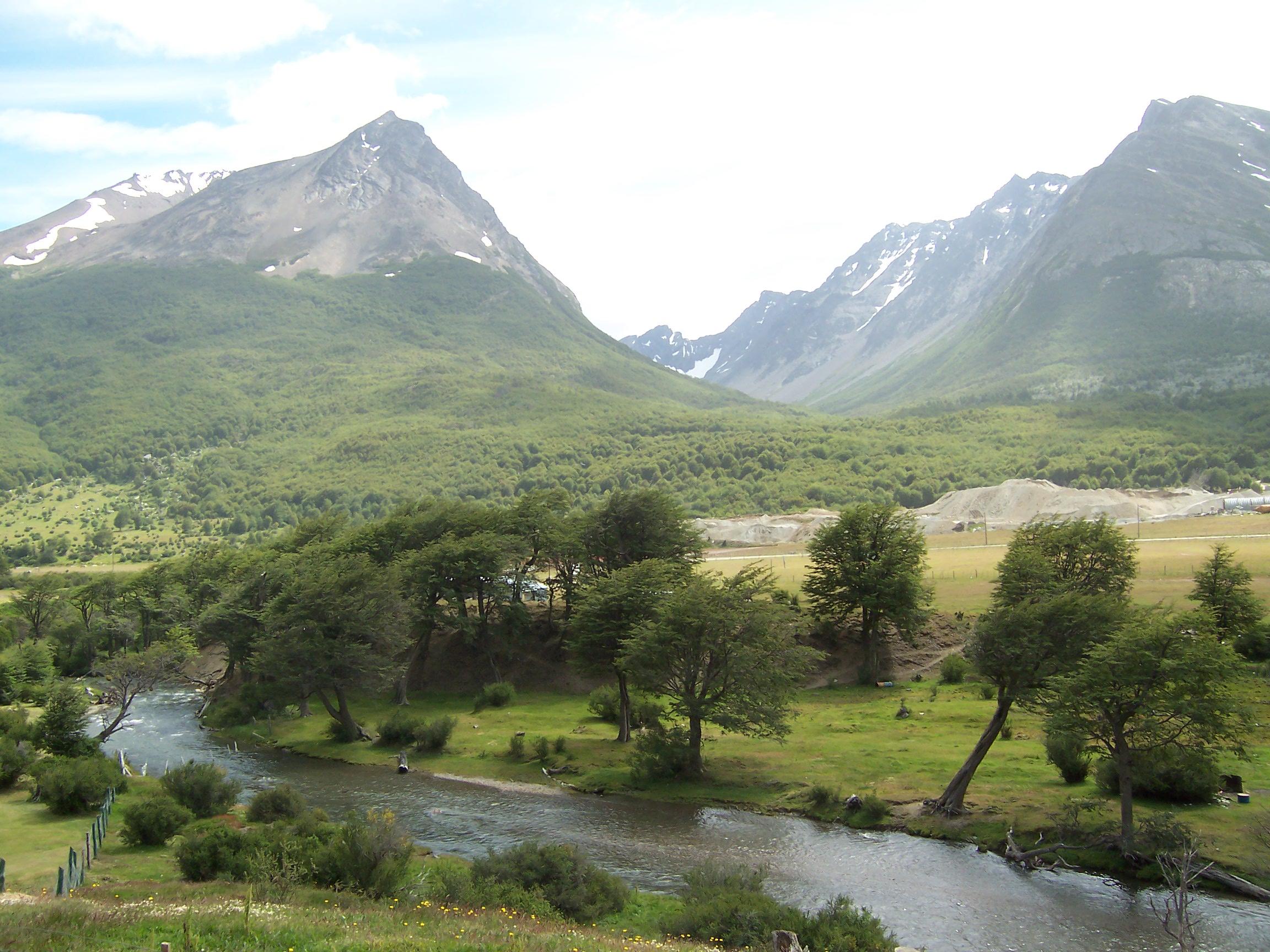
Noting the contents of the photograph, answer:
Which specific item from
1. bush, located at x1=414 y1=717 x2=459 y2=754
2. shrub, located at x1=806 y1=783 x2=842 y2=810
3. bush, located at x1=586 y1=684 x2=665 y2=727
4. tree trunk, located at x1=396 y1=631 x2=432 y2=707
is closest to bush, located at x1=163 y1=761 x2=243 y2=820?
bush, located at x1=414 y1=717 x2=459 y2=754

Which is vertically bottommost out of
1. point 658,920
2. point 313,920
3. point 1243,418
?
point 658,920

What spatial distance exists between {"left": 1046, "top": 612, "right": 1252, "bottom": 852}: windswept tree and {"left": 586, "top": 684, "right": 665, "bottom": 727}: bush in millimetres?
23512

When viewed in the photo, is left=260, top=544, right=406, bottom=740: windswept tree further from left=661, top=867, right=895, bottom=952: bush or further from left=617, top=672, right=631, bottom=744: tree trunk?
left=661, top=867, right=895, bottom=952: bush

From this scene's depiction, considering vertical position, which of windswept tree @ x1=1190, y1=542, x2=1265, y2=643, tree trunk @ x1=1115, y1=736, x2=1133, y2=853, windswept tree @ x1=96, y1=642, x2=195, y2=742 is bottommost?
windswept tree @ x1=96, y1=642, x2=195, y2=742

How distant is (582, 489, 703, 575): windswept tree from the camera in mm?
68062

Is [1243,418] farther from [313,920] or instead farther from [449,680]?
[313,920]

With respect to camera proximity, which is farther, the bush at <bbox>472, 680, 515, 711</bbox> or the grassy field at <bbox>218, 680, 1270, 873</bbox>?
the bush at <bbox>472, 680, 515, 711</bbox>

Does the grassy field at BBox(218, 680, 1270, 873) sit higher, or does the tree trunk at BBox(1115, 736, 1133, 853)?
the tree trunk at BBox(1115, 736, 1133, 853)

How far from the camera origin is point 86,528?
577 ft

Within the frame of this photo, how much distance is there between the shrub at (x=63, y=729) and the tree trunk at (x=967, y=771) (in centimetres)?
3966

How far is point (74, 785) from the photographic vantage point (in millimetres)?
36688

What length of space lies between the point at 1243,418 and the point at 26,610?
220886 mm

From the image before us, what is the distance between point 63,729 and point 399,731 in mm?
16493

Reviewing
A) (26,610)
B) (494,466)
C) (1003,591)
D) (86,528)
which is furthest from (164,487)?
(1003,591)
